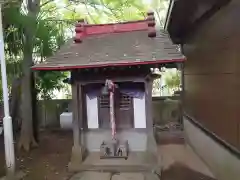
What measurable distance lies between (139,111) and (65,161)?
262 cm

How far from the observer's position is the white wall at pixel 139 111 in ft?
26.5

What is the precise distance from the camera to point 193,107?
10641mm

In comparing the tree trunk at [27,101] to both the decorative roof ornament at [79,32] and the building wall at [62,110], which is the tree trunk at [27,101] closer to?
the decorative roof ornament at [79,32]

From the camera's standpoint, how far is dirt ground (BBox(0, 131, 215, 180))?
753 centimetres

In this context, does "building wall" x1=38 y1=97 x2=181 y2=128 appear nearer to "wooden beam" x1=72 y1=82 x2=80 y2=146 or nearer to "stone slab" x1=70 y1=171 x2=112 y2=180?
"wooden beam" x1=72 y1=82 x2=80 y2=146

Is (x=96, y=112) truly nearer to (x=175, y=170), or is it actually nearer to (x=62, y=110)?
(x=175, y=170)

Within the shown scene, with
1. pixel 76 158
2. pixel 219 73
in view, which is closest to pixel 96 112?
pixel 76 158

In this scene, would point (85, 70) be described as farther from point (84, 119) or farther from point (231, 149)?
point (231, 149)

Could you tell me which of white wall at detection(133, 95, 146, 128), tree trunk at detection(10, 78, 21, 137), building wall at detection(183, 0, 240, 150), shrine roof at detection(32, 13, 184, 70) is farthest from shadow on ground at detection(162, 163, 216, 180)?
tree trunk at detection(10, 78, 21, 137)

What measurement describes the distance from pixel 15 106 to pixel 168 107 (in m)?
7.13

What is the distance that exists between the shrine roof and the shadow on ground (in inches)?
109

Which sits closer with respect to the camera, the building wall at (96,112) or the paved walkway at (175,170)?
the paved walkway at (175,170)

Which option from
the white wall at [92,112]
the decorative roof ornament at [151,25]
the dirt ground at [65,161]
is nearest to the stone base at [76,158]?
the dirt ground at [65,161]

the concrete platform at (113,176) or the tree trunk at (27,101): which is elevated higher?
the tree trunk at (27,101)
